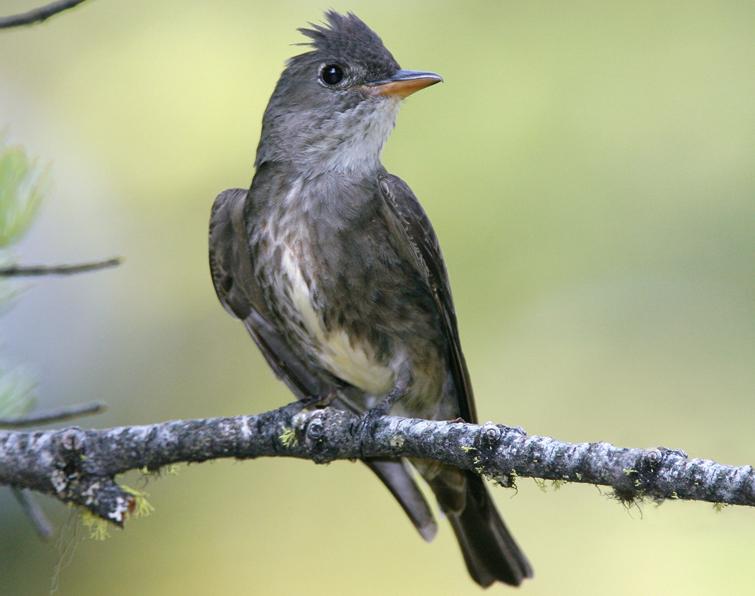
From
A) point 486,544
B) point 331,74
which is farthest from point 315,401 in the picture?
point 331,74

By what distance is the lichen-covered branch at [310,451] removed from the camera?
2.57 metres

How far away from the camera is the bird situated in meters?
4.47

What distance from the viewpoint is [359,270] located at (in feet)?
14.6

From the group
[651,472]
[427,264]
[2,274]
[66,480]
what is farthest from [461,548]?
[2,274]

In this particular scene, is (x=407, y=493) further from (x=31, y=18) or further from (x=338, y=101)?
(x=31, y=18)

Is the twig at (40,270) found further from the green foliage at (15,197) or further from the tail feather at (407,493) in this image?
the tail feather at (407,493)

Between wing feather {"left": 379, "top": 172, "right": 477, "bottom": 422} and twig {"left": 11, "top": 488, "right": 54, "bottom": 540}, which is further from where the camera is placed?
wing feather {"left": 379, "top": 172, "right": 477, "bottom": 422}

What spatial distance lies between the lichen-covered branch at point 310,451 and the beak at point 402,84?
4.89 feet

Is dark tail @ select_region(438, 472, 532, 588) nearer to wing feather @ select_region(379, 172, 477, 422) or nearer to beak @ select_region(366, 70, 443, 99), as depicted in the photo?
wing feather @ select_region(379, 172, 477, 422)

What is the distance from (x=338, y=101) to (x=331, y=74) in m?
0.16

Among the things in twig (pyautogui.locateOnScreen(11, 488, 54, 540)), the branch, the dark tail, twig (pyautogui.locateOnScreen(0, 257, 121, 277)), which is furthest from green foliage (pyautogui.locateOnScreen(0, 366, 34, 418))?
the dark tail

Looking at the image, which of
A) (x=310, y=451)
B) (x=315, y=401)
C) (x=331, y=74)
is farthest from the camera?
(x=331, y=74)

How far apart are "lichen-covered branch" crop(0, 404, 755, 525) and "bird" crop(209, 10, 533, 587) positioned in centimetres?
59

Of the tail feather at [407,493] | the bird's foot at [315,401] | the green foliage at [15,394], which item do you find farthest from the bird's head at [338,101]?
the green foliage at [15,394]
